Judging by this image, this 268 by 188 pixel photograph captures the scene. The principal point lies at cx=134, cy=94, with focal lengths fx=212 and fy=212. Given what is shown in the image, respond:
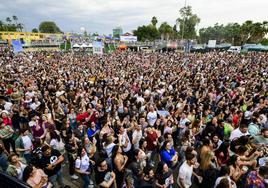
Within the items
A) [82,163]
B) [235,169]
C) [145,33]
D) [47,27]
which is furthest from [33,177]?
[47,27]

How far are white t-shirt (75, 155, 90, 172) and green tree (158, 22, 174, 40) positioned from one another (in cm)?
8431

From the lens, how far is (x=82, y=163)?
14.3 feet

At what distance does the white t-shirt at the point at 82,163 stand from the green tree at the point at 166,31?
3319 inches

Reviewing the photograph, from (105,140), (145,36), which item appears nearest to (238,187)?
(105,140)

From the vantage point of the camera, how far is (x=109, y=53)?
31.0 m

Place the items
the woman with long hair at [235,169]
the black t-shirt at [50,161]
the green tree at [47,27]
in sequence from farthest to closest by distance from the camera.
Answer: the green tree at [47,27] → the black t-shirt at [50,161] → the woman with long hair at [235,169]

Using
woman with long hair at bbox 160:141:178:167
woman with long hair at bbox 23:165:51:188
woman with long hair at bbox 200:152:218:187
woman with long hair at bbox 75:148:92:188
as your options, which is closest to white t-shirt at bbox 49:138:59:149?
woman with long hair at bbox 75:148:92:188

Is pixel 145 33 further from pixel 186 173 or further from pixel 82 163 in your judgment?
pixel 186 173

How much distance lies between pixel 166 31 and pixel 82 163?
289 ft

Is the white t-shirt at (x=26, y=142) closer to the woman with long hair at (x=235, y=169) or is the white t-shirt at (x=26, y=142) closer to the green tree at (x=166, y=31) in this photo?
the woman with long hair at (x=235, y=169)

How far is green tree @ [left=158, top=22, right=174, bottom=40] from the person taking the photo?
86.4m

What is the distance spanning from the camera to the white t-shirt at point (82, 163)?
4.35 metres

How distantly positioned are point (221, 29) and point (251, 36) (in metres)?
30.7

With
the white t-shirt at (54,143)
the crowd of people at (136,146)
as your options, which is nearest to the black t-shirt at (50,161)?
the crowd of people at (136,146)
